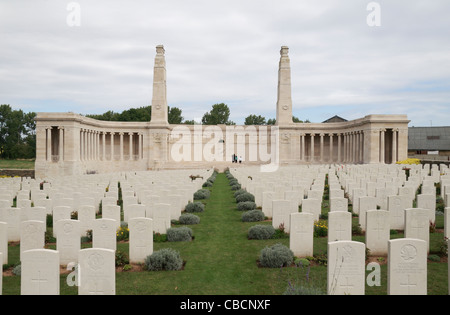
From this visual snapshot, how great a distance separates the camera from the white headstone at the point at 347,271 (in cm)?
658

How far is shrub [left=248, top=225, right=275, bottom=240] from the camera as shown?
1166 cm

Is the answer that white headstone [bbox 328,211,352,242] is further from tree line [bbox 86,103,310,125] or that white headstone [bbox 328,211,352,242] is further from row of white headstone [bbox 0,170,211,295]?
tree line [bbox 86,103,310,125]

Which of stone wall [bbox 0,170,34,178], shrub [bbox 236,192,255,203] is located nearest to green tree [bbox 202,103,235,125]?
stone wall [bbox 0,170,34,178]

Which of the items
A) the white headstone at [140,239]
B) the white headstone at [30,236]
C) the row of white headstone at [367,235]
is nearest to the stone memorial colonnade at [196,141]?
the row of white headstone at [367,235]

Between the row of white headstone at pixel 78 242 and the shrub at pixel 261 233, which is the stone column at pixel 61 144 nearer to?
the row of white headstone at pixel 78 242

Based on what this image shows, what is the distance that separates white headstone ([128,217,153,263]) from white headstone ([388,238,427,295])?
19.5 ft

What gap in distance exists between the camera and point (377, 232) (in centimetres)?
955

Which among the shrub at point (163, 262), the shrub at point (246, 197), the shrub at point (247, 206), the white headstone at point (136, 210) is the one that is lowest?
the shrub at point (163, 262)

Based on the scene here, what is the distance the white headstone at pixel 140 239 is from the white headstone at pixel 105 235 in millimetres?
557

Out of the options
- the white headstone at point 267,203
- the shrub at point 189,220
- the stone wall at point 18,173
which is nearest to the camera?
the shrub at point 189,220

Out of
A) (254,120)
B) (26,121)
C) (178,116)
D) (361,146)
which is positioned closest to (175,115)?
(178,116)

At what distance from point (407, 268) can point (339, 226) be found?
2.99 metres

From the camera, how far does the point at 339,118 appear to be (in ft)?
306

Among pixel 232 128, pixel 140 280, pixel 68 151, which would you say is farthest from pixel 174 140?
pixel 140 280
